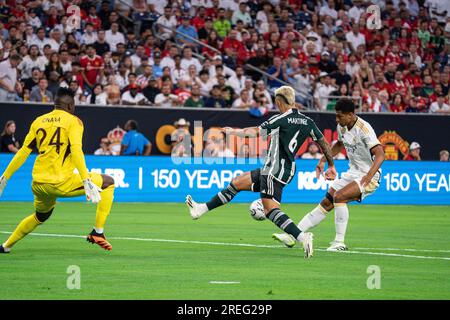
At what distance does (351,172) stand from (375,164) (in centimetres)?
90

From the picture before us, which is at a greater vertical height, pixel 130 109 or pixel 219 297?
pixel 130 109

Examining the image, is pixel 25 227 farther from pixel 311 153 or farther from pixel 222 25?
pixel 222 25

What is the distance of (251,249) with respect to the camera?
14.9 metres

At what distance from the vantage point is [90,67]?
2791 centimetres

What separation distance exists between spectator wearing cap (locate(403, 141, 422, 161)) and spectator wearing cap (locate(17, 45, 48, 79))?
38.2 ft

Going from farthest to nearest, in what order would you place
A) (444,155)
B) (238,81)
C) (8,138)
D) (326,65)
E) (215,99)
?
(326,65) < (444,155) < (238,81) < (215,99) < (8,138)

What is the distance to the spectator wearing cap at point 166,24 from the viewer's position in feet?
103

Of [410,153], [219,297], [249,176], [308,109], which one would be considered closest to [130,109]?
[308,109]

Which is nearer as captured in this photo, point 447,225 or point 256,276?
point 256,276

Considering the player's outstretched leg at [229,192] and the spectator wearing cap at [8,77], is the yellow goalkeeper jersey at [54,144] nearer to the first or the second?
the player's outstretched leg at [229,192]

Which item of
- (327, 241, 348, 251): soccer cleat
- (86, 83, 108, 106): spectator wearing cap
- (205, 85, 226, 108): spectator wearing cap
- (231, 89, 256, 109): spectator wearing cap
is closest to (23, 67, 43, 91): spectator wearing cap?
(86, 83, 108, 106): spectator wearing cap

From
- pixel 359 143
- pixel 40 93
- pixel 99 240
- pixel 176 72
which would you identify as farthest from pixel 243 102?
pixel 99 240
